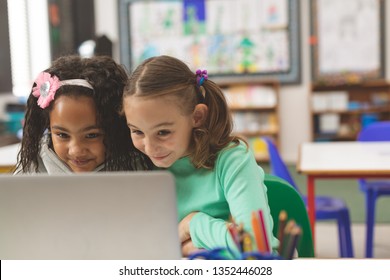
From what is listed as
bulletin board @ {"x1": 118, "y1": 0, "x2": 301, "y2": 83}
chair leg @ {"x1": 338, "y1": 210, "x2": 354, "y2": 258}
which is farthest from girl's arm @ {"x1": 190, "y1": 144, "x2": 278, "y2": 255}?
bulletin board @ {"x1": 118, "y1": 0, "x2": 301, "y2": 83}

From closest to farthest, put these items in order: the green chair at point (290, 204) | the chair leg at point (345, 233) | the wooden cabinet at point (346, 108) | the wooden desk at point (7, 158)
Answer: the green chair at point (290, 204)
the wooden desk at point (7, 158)
the chair leg at point (345, 233)
the wooden cabinet at point (346, 108)

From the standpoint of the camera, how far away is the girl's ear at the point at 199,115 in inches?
26.7

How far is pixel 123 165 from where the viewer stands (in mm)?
741

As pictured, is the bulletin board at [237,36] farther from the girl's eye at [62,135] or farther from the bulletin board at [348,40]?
the girl's eye at [62,135]

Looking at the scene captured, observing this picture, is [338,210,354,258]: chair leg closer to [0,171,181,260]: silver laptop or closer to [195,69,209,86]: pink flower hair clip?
[195,69,209,86]: pink flower hair clip

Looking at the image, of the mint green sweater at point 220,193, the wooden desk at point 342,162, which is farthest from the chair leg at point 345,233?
the mint green sweater at point 220,193

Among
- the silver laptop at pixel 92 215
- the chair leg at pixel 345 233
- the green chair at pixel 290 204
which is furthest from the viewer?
the chair leg at pixel 345 233

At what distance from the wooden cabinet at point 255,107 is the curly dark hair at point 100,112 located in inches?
129

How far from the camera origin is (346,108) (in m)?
4.00

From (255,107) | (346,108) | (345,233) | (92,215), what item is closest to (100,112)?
(92,215)

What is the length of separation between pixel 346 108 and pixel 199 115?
11.7 feet
